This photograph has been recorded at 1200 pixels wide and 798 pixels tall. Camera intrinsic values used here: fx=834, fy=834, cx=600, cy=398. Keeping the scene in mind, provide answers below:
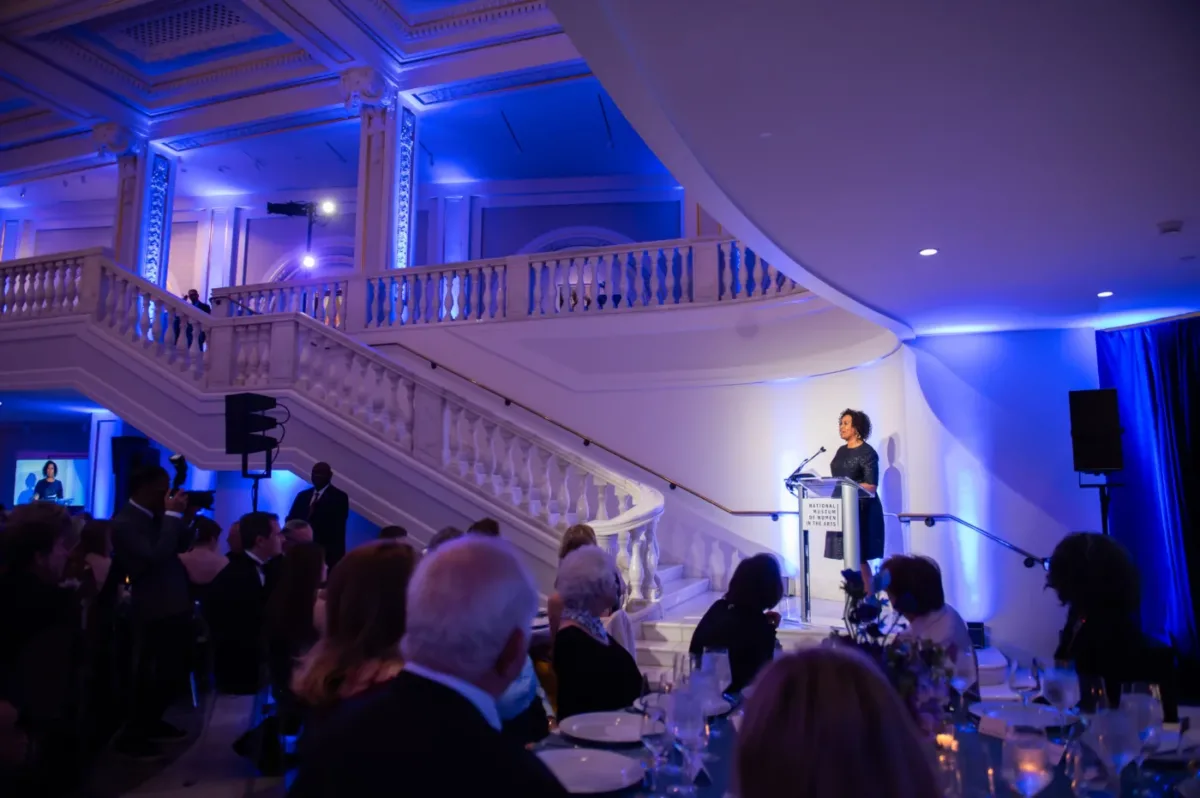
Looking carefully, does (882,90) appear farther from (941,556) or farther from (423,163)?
(423,163)

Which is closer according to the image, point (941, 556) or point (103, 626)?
point (103, 626)

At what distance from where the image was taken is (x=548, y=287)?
8.52 metres

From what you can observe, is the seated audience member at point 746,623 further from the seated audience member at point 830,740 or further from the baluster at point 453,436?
the baluster at point 453,436

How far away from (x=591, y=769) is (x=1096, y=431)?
204 inches

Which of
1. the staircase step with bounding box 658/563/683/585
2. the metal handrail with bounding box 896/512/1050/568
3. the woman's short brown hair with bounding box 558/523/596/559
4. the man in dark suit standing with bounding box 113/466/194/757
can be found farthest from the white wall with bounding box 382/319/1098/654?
the man in dark suit standing with bounding box 113/466/194/757

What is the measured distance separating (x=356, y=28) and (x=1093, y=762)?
382 inches

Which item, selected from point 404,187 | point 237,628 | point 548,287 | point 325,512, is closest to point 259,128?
point 404,187

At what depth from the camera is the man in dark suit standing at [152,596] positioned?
438 centimetres

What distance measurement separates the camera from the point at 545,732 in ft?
8.75

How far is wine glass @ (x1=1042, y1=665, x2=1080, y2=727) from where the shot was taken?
2223 mm

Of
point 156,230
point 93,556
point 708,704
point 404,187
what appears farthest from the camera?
point 156,230

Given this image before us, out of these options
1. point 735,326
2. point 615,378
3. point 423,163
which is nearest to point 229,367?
point 615,378

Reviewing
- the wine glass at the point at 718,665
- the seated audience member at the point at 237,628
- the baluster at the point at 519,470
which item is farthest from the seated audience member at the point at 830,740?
the baluster at the point at 519,470

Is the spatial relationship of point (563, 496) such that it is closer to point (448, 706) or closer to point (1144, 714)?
point (1144, 714)
